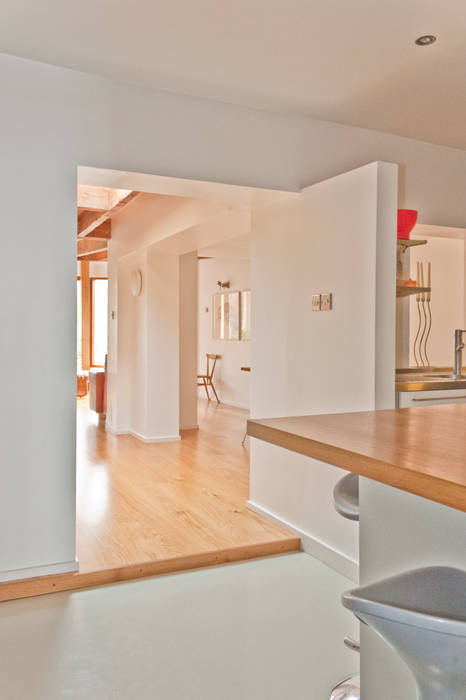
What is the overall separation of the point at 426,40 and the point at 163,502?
331cm

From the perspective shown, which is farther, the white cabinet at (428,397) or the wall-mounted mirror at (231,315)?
the wall-mounted mirror at (231,315)

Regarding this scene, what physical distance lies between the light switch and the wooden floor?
4.59 feet

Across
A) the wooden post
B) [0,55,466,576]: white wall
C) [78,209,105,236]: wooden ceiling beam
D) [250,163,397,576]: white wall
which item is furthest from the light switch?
the wooden post

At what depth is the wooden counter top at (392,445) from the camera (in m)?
1.12

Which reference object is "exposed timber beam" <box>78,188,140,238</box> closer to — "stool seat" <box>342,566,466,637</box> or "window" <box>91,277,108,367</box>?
"stool seat" <box>342,566,466,637</box>

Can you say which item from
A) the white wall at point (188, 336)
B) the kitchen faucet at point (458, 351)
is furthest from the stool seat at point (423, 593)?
the white wall at point (188, 336)

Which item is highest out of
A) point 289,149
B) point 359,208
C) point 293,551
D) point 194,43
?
point 194,43

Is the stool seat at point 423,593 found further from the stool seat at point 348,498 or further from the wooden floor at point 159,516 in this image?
the wooden floor at point 159,516

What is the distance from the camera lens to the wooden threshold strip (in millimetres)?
2912

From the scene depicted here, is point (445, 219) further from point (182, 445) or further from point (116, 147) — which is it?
point (182, 445)

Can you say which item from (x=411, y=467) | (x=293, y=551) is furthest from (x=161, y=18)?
(x=293, y=551)

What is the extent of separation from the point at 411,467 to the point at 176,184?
269 centimetres

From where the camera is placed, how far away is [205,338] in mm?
11500

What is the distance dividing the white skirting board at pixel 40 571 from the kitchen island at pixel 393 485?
1785mm
